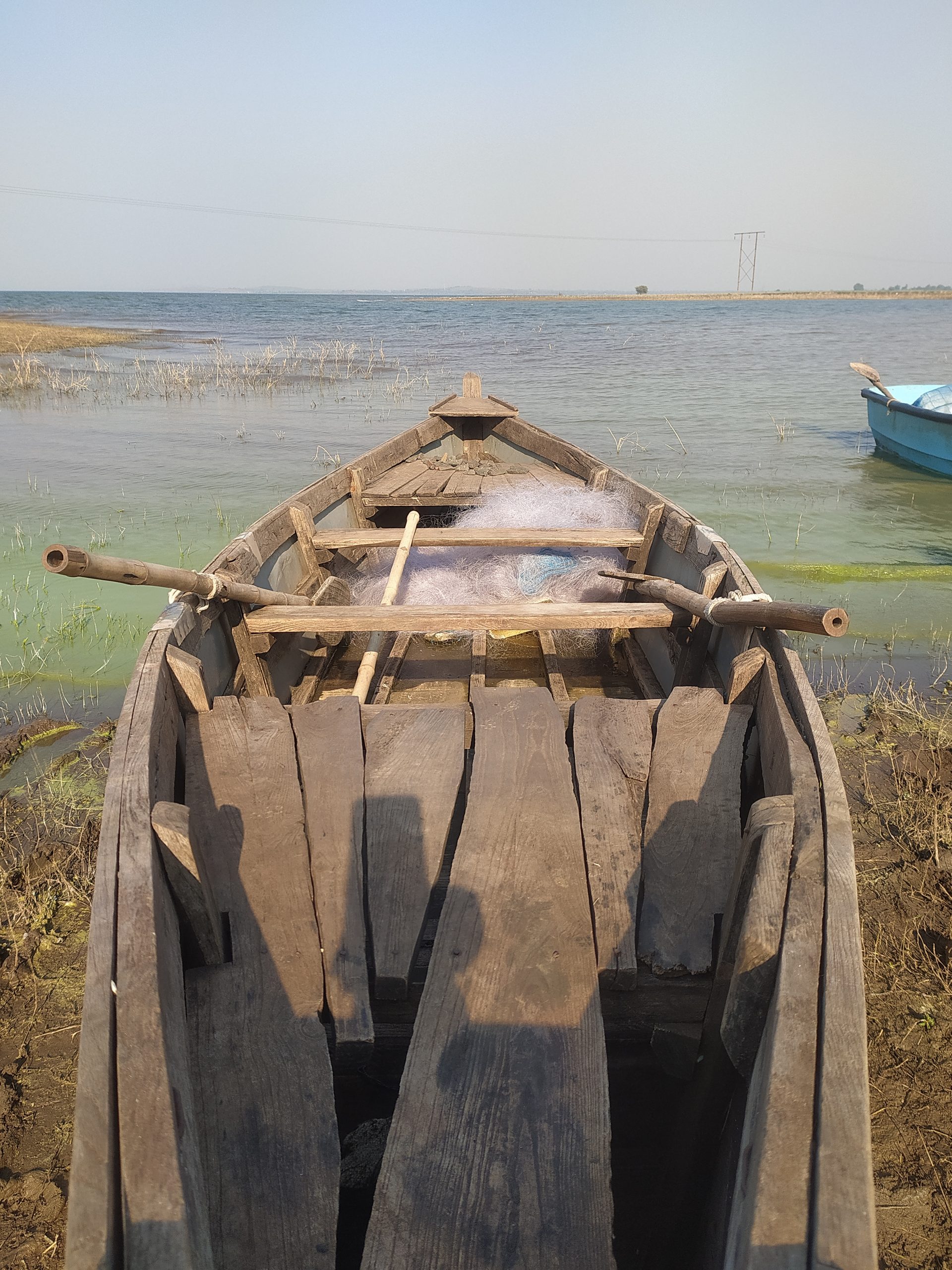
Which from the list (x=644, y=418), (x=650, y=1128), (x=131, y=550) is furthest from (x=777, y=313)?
(x=650, y=1128)

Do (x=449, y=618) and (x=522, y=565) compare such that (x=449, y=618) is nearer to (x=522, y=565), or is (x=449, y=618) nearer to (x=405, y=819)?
(x=405, y=819)

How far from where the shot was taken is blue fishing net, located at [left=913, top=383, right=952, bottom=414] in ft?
40.7

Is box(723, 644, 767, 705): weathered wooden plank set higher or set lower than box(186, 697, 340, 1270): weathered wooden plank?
higher

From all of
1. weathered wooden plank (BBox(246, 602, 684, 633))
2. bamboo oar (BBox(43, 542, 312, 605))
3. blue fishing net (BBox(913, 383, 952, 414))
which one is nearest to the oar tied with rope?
bamboo oar (BBox(43, 542, 312, 605))

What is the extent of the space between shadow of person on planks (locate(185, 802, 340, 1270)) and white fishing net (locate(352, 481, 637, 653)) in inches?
102

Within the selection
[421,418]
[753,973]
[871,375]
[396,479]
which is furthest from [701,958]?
[421,418]

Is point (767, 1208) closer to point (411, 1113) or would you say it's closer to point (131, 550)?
point (411, 1113)

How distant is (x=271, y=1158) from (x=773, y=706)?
1.74 metres

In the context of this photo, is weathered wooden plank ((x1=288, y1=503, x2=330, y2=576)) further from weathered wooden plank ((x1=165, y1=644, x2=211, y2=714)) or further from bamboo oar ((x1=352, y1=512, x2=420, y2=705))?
weathered wooden plank ((x1=165, y1=644, x2=211, y2=714))

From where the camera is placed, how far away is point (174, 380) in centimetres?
1888

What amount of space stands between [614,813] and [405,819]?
1.92ft

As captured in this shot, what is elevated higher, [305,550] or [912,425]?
[912,425]

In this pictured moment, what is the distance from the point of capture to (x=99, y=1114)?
4.00 ft

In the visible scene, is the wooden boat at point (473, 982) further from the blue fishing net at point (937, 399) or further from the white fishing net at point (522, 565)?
the blue fishing net at point (937, 399)
